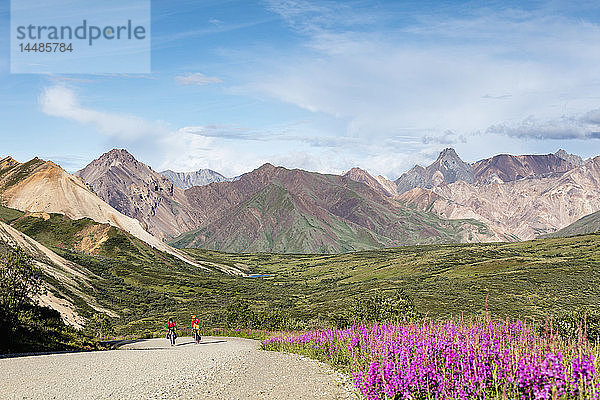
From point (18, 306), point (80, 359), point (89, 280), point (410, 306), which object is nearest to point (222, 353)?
point (80, 359)

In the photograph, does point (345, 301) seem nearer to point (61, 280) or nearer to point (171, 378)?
point (61, 280)

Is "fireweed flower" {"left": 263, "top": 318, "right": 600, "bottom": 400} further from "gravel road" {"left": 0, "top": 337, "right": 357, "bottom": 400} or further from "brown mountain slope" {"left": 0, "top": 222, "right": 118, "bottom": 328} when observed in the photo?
"brown mountain slope" {"left": 0, "top": 222, "right": 118, "bottom": 328}

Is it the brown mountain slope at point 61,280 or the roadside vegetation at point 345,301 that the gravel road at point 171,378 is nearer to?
the roadside vegetation at point 345,301

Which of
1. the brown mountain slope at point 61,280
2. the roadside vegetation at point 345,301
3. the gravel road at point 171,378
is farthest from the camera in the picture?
the brown mountain slope at point 61,280

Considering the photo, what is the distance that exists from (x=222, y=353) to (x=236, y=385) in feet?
46.8

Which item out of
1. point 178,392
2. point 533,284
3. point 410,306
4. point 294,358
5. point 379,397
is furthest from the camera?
point 533,284

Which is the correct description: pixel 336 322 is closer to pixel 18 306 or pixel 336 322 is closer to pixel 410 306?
pixel 410 306

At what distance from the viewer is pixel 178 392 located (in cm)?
2211

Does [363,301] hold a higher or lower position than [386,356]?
lower

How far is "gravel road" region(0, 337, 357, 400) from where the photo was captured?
69.8ft

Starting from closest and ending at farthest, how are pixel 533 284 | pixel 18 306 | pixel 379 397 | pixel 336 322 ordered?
pixel 379 397
pixel 18 306
pixel 336 322
pixel 533 284

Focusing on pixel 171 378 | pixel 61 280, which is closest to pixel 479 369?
pixel 171 378

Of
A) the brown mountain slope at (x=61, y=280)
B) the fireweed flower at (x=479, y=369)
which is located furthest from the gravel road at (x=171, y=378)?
the brown mountain slope at (x=61, y=280)

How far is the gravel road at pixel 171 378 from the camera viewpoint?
21.3 metres
